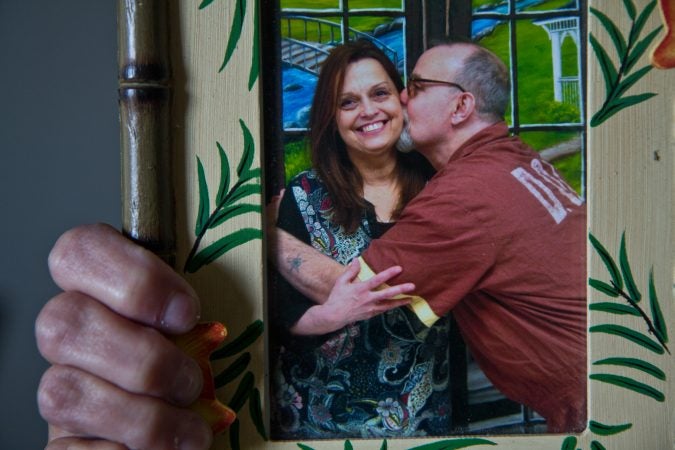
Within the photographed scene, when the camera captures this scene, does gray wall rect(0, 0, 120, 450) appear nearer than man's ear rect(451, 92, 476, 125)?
No

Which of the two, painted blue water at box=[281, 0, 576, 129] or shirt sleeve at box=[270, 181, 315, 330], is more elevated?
painted blue water at box=[281, 0, 576, 129]

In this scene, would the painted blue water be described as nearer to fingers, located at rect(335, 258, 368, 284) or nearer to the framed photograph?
the framed photograph

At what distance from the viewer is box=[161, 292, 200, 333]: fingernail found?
0.45m

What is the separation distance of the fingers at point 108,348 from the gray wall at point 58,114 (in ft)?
0.71

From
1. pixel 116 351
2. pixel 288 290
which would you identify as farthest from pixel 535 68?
pixel 116 351


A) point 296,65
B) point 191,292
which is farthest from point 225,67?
point 191,292

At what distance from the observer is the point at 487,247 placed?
50 cm

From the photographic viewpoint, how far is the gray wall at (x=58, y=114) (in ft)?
2.11

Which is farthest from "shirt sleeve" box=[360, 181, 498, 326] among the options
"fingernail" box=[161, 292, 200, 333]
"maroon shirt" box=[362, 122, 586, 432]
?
"fingernail" box=[161, 292, 200, 333]

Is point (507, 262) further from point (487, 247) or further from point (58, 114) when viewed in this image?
point (58, 114)

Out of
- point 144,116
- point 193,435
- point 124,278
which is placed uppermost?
point 144,116

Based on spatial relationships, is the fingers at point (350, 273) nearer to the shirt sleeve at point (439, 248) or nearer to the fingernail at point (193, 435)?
the shirt sleeve at point (439, 248)

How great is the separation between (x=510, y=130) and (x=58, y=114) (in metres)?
0.41

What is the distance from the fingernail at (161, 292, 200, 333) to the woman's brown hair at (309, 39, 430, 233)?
0.12 meters
